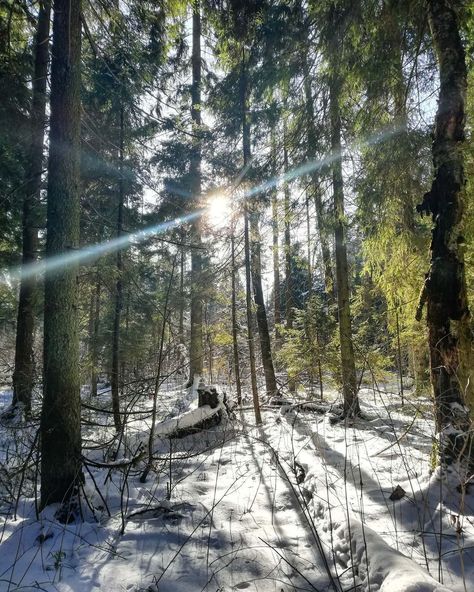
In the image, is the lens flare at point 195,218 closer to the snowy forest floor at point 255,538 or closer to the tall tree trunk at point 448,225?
the tall tree trunk at point 448,225

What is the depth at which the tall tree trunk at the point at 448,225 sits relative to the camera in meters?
3.71

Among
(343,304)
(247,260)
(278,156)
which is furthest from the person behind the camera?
(247,260)

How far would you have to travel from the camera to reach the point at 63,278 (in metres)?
3.52

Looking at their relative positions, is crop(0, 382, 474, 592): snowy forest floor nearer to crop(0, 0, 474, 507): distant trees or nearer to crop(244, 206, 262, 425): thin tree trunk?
crop(0, 0, 474, 507): distant trees

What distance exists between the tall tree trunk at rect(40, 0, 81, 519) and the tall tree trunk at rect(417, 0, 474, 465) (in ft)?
12.5

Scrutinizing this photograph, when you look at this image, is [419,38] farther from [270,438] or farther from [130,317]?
[130,317]

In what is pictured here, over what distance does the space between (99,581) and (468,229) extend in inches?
205

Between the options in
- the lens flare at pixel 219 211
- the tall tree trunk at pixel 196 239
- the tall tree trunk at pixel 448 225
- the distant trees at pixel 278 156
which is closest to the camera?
the distant trees at pixel 278 156

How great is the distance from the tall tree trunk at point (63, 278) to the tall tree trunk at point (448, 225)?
150 inches

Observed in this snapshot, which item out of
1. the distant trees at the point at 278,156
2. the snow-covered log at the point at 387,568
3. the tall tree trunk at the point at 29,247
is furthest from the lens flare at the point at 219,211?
the snow-covered log at the point at 387,568

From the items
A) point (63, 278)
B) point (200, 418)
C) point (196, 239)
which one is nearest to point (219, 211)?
point (196, 239)

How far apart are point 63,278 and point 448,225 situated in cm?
420

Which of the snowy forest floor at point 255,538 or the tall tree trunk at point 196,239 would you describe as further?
the tall tree trunk at point 196,239

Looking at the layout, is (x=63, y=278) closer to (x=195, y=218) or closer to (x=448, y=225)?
(x=448, y=225)
